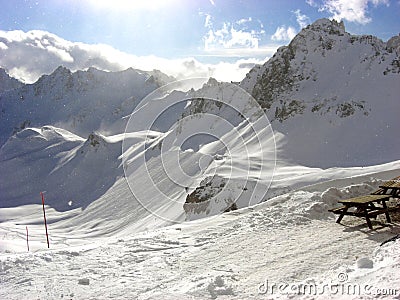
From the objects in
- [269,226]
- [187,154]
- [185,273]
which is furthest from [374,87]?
[185,273]

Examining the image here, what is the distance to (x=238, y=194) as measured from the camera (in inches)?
908

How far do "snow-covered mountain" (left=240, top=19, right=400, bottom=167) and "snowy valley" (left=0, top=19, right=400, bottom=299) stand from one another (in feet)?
0.66

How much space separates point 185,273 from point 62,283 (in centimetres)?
240

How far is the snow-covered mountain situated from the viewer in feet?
120

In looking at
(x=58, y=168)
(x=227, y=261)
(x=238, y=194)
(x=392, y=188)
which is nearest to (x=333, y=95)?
(x=238, y=194)

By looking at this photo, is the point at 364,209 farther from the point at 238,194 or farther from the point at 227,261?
the point at 238,194

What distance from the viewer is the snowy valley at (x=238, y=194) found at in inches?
273

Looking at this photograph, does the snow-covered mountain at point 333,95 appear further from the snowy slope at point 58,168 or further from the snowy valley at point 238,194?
the snowy slope at point 58,168

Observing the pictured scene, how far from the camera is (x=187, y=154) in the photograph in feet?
199

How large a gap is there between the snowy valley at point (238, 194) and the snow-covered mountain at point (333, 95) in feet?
0.66

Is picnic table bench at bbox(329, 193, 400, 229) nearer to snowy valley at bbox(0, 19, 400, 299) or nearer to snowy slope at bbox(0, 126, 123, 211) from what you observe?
snowy valley at bbox(0, 19, 400, 299)

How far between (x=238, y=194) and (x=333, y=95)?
2952 centimetres

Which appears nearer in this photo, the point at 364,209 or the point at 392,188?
the point at 364,209

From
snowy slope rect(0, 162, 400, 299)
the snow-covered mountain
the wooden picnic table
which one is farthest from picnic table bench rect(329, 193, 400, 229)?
the snow-covered mountain
